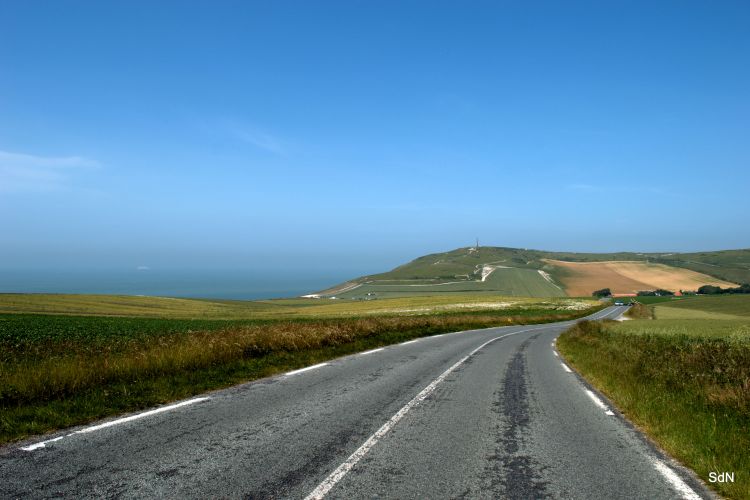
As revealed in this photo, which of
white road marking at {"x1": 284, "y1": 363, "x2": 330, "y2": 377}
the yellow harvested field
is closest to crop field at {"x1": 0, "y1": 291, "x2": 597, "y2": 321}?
white road marking at {"x1": 284, "y1": 363, "x2": 330, "y2": 377}

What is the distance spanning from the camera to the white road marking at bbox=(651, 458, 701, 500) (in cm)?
498

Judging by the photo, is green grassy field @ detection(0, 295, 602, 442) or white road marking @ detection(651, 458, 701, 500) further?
green grassy field @ detection(0, 295, 602, 442)

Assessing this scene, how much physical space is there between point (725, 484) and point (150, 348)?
12.5m

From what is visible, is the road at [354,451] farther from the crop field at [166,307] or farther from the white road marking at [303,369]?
the crop field at [166,307]

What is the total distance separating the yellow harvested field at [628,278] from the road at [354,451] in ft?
385

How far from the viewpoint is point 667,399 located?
355 inches

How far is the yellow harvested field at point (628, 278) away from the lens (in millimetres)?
123188

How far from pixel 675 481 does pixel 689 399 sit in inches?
174

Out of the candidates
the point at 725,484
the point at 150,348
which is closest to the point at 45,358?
the point at 150,348

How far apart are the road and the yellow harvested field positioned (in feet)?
385

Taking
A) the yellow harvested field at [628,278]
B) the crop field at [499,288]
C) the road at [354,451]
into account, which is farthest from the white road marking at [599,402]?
the yellow harvested field at [628,278]

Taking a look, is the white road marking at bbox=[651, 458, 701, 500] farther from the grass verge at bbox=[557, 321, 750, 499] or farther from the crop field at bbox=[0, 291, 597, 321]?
the crop field at bbox=[0, 291, 597, 321]

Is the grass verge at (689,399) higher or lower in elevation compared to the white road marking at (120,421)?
lower

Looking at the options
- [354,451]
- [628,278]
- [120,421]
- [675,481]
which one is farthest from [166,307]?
[628,278]
